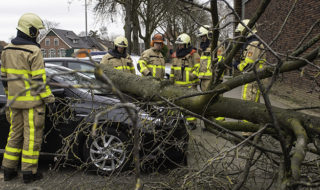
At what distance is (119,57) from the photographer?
5754 mm

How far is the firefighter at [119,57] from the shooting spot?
570 centimetres

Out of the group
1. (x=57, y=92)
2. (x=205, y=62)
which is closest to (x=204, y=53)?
(x=205, y=62)

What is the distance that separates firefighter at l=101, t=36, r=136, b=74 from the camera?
5700mm

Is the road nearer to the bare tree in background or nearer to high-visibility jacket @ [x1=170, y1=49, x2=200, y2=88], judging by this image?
the bare tree in background

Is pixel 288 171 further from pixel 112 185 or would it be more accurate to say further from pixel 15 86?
pixel 15 86

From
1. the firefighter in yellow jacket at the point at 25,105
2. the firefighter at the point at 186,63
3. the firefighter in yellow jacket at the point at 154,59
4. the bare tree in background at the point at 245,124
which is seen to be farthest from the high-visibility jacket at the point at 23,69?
the firefighter at the point at 186,63

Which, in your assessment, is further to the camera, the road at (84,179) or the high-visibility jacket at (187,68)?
the high-visibility jacket at (187,68)

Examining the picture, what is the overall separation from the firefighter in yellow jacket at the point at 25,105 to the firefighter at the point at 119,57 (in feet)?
6.95

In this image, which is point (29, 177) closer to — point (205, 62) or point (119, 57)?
point (119, 57)

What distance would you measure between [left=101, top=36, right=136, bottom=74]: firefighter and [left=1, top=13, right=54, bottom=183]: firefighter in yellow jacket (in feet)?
6.95

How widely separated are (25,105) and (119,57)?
98.2 inches

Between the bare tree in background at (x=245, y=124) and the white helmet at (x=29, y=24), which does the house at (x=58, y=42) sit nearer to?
the white helmet at (x=29, y=24)

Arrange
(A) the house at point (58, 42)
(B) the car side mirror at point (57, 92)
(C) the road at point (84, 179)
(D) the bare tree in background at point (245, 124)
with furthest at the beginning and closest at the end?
(A) the house at point (58, 42) → (B) the car side mirror at point (57, 92) → (C) the road at point (84, 179) → (D) the bare tree in background at point (245, 124)

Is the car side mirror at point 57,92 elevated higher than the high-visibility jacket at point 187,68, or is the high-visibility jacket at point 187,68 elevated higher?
the high-visibility jacket at point 187,68
